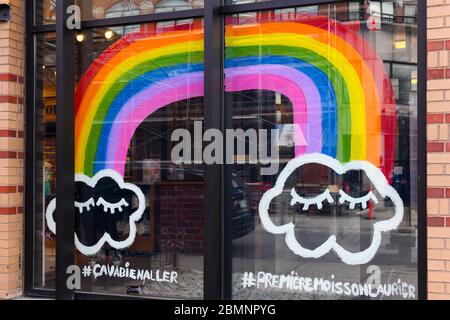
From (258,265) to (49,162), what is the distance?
220 centimetres

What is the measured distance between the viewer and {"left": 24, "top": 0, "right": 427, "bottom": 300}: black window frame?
379cm

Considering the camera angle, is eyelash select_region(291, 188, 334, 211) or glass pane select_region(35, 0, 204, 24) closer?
eyelash select_region(291, 188, 334, 211)

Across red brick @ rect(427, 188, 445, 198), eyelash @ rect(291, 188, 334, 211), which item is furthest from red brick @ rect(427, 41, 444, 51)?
eyelash @ rect(291, 188, 334, 211)

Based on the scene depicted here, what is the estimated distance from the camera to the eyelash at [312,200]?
421cm

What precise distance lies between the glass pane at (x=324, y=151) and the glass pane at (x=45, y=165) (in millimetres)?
1755

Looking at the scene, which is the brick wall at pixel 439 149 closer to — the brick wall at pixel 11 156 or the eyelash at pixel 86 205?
the eyelash at pixel 86 205

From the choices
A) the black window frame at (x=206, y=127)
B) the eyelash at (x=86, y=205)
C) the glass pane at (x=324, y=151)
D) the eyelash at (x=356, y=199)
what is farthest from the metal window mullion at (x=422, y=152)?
the eyelash at (x=86, y=205)

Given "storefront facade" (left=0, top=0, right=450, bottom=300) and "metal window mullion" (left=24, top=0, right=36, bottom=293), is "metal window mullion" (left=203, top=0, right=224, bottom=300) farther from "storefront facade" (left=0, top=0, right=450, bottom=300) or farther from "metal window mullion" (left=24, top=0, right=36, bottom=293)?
"metal window mullion" (left=24, top=0, right=36, bottom=293)

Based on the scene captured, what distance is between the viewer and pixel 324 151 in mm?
4215

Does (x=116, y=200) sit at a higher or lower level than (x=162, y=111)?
lower

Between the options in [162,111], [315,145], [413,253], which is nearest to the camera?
[413,253]
